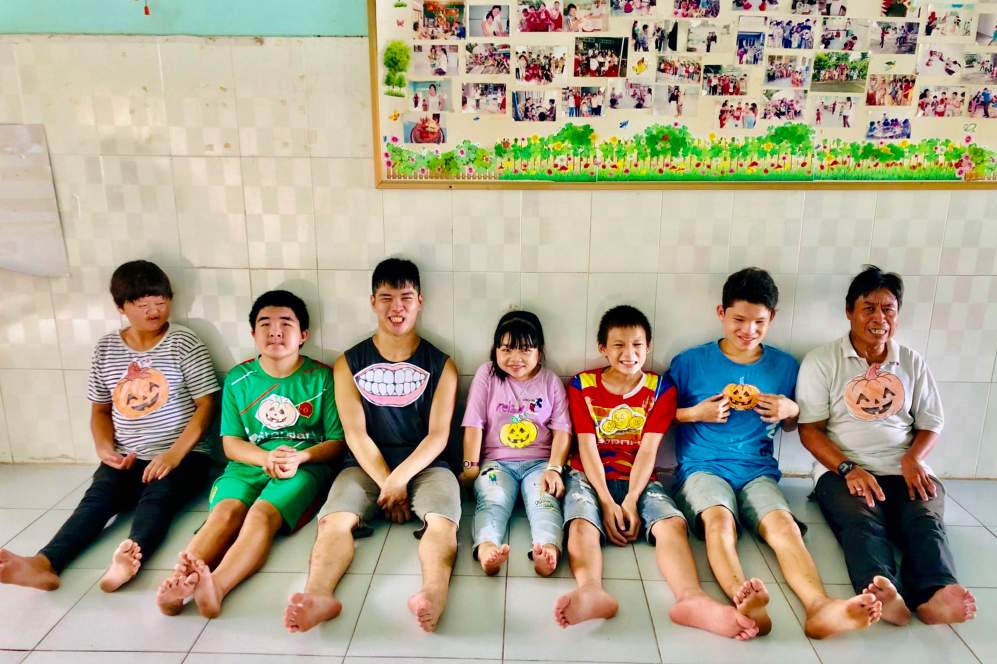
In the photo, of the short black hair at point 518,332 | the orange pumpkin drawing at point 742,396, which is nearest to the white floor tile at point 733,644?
the orange pumpkin drawing at point 742,396

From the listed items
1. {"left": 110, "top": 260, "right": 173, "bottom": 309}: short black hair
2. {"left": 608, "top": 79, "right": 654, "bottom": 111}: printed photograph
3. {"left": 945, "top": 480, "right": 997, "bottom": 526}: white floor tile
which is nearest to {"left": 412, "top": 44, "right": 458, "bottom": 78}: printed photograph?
{"left": 608, "top": 79, "right": 654, "bottom": 111}: printed photograph

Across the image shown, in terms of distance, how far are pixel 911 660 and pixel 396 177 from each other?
2.08 meters

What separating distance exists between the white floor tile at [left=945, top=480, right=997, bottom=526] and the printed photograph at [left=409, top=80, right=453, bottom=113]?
7.84ft

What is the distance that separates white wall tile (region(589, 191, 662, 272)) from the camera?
2232 mm

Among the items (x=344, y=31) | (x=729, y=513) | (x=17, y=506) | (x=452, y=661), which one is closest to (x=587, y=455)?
(x=729, y=513)

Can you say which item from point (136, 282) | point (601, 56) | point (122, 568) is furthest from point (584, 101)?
point (122, 568)

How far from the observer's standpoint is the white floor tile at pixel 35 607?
62.4 inches

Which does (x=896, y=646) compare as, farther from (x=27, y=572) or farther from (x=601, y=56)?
(x=27, y=572)

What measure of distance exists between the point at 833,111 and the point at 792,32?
31cm

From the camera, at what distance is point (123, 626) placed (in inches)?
63.8

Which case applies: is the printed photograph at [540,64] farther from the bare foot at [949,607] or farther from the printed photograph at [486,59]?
the bare foot at [949,607]

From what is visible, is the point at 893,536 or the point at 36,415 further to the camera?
the point at 36,415

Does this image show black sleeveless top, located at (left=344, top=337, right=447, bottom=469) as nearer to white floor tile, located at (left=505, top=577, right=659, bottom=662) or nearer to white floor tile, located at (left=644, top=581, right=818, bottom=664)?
white floor tile, located at (left=505, top=577, right=659, bottom=662)

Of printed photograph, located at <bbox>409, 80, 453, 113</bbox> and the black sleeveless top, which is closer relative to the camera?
printed photograph, located at <bbox>409, 80, 453, 113</bbox>
